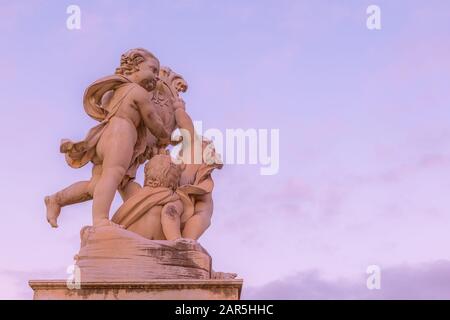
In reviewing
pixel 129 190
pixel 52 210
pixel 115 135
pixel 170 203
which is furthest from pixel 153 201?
pixel 52 210

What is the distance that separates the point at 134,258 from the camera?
34.7 ft

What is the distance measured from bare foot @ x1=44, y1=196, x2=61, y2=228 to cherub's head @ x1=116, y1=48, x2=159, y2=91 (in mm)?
1770

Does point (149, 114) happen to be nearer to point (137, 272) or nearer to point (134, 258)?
point (134, 258)

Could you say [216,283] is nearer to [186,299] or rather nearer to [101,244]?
[186,299]

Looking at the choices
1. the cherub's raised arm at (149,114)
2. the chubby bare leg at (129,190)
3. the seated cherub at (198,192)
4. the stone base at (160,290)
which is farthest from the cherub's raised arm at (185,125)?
the stone base at (160,290)

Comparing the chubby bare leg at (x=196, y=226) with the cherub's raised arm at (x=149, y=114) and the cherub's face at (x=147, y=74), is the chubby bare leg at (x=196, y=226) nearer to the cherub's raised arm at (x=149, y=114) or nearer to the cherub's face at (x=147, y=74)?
A: the cherub's raised arm at (x=149, y=114)

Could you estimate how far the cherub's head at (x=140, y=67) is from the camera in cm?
1192

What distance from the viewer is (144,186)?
1156 centimetres

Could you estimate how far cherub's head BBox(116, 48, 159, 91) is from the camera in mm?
11922

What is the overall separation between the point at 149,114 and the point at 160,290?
246 cm

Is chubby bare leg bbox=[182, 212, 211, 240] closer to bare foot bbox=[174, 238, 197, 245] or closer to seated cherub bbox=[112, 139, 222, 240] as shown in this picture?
seated cherub bbox=[112, 139, 222, 240]
